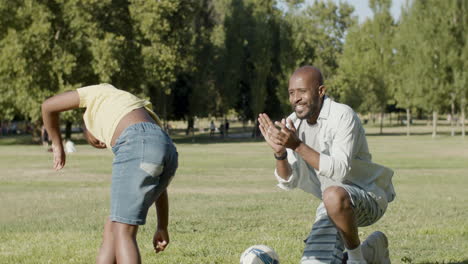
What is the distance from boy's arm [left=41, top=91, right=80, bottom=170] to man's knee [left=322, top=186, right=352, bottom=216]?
2.10 metres

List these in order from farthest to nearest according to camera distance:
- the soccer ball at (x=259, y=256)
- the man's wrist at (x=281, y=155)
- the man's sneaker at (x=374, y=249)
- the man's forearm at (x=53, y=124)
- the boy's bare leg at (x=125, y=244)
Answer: the man's sneaker at (x=374, y=249) < the soccer ball at (x=259, y=256) < the man's wrist at (x=281, y=155) < the man's forearm at (x=53, y=124) < the boy's bare leg at (x=125, y=244)

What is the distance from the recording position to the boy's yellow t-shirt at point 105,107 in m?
5.13

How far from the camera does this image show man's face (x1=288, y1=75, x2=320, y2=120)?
233 inches

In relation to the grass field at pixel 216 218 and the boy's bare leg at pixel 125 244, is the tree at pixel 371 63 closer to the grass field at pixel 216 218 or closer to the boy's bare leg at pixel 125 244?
the grass field at pixel 216 218

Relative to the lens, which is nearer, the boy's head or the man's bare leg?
the boy's head

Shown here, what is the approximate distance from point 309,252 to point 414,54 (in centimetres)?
5697

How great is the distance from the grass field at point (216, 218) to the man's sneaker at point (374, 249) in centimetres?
82

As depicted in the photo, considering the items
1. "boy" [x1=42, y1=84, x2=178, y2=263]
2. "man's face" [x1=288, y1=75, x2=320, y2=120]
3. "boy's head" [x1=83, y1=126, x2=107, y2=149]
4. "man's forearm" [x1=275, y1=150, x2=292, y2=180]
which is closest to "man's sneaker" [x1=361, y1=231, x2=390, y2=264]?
→ "man's forearm" [x1=275, y1=150, x2=292, y2=180]

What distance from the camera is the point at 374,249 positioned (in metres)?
6.25

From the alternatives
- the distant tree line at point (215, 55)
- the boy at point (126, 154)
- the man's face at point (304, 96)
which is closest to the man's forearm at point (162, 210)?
the boy at point (126, 154)

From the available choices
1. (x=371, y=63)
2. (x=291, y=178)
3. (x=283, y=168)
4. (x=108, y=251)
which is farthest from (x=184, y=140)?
(x=108, y=251)

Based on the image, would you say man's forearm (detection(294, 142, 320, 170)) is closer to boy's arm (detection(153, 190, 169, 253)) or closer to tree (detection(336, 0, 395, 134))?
boy's arm (detection(153, 190, 169, 253))

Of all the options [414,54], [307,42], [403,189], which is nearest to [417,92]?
[414,54]

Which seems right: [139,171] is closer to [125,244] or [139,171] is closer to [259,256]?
[125,244]
